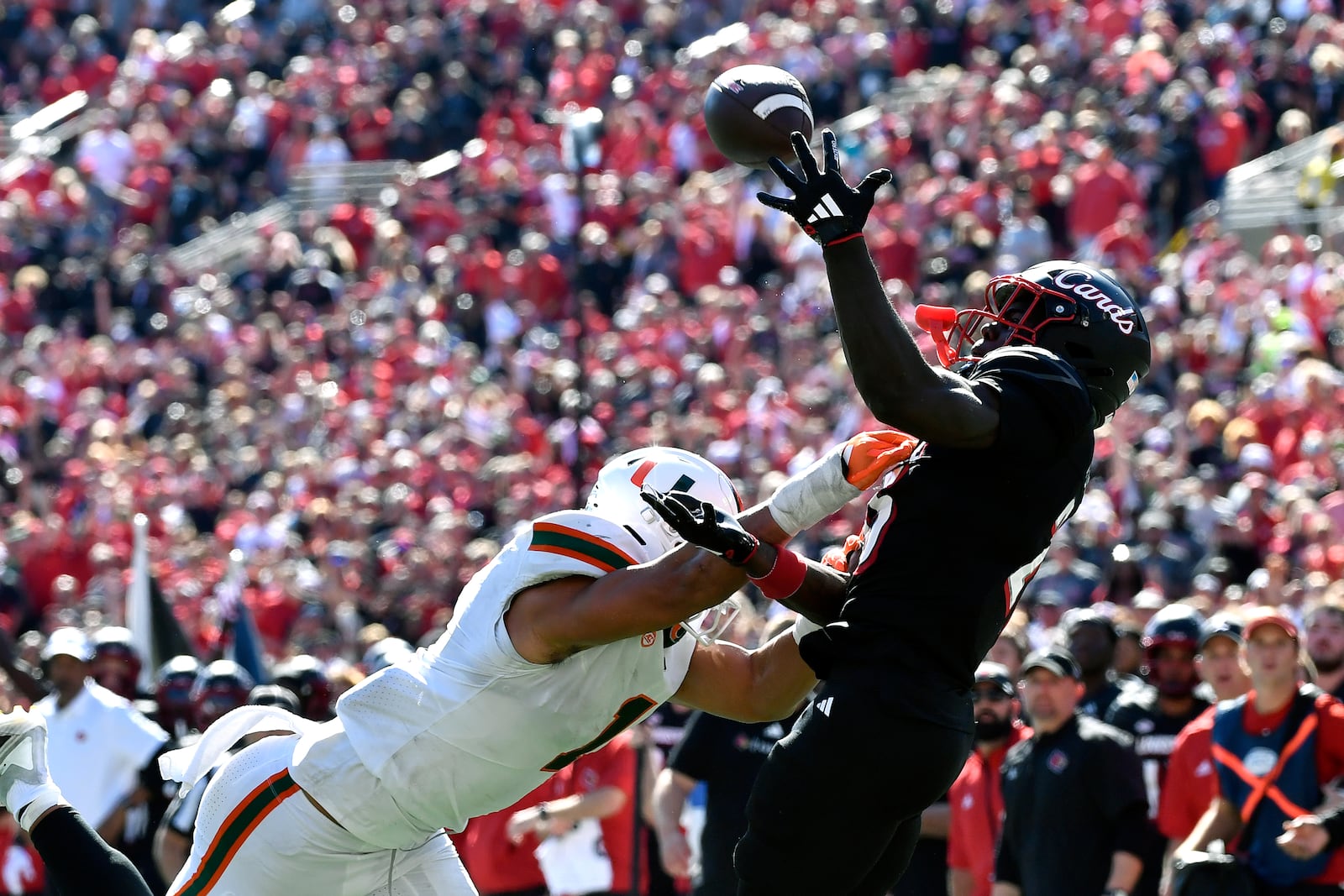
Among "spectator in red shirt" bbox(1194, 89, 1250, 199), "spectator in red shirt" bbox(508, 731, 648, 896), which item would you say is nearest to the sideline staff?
"spectator in red shirt" bbox(508, 731, 648, 896)

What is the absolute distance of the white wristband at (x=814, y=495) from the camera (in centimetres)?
378

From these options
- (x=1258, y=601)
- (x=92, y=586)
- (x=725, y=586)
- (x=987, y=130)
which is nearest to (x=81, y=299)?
(x=92, y=586)

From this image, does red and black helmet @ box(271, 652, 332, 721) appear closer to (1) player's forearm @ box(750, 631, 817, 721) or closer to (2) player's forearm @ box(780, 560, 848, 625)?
(1) player's forearm @ box(750, 631, 817, 721)

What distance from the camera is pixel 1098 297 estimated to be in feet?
12.4

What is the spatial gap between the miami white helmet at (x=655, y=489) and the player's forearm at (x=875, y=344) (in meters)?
0.87

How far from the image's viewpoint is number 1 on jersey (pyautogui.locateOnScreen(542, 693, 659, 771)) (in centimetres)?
435

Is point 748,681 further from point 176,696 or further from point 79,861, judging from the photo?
point 176,696

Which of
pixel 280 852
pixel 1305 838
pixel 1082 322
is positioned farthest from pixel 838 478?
pixel 1305 838

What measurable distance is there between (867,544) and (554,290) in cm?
1248

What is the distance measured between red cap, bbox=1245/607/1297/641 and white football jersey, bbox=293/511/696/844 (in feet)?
7.63

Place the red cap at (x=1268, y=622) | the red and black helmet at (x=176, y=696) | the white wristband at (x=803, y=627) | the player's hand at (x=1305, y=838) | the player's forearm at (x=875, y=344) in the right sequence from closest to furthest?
the player's forearm at (x=875, y=344)
the white wristband at (x=803, y=627)
the player's hand at (x=1305, y=838)
the red cap at (x=1268, y=622)
the red and black helmet at (x=176, y=696)

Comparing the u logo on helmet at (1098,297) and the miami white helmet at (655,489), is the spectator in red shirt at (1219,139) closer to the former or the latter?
the miami white helmet at (655,489)

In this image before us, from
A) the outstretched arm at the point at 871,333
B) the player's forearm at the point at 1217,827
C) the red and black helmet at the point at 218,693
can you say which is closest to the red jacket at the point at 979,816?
the player's forearm at the point at 1217,827

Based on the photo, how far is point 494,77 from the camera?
1923cm
